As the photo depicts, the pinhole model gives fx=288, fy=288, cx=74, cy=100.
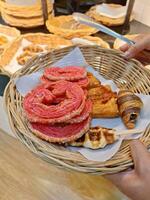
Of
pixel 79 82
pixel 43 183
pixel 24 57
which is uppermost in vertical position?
pixel 79 82

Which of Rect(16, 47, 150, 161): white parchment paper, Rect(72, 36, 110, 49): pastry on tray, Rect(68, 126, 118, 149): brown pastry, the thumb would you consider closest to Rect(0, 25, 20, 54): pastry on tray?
Rect(72, 36, 110, 49): pastry on tray

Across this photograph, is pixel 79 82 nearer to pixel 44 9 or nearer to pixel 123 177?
pixel 123 177

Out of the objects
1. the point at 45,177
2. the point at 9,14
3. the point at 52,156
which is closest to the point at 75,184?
the point at 45,177

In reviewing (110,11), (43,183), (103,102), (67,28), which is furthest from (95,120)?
(110,11)

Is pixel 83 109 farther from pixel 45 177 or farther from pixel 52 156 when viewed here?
pixel 45 177

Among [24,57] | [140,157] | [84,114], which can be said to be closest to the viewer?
[140,157]

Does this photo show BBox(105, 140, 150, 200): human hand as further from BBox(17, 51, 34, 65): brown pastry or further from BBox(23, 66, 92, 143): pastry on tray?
BBox(17, 51, 34, 65): brown pastry

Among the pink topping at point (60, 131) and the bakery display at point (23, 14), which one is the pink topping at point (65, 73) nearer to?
the pink topping at point (60, 131)
